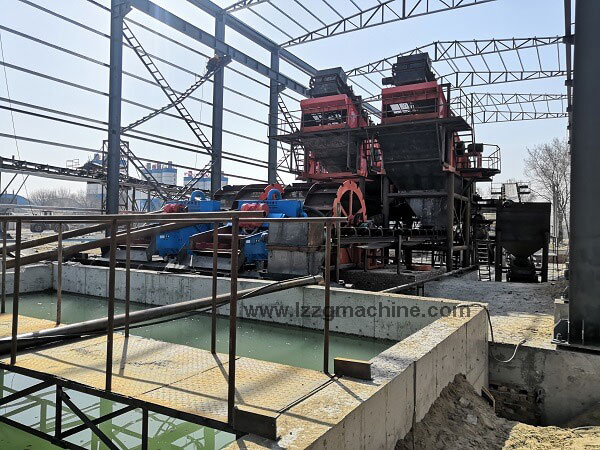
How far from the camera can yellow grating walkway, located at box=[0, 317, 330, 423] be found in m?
2.71

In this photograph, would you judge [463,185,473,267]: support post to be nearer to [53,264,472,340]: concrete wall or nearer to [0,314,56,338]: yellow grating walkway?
[53,264,472,340]: concrete wall

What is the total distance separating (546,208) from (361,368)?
1062 centimetres

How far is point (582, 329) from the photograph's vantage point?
4.89m

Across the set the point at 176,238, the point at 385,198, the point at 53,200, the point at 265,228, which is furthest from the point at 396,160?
the point at 53,200

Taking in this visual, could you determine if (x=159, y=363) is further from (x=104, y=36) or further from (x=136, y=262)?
(x=104, y=36)

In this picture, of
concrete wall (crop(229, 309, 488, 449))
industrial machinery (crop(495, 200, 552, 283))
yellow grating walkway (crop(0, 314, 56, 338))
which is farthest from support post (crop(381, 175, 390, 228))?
yellow grating walkway (crop(0, 314, 56, 338))

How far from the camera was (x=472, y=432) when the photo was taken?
3.85m

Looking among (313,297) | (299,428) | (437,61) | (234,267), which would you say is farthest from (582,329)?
(437,61)

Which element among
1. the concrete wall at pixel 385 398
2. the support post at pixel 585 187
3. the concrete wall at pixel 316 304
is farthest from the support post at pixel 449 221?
the concrete wall at pixel 385 398

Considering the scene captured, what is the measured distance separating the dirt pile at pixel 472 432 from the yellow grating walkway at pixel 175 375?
1069 mm

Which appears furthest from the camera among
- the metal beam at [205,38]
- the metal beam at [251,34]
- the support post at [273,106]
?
the support post at [273,106]

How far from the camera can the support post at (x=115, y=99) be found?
1343 centimetres

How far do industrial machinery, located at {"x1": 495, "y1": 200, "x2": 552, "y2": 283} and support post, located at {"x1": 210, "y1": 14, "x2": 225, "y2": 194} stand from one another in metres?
10.6

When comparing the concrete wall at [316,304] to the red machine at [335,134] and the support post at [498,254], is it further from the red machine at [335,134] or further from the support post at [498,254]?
the support post at [498,254]
